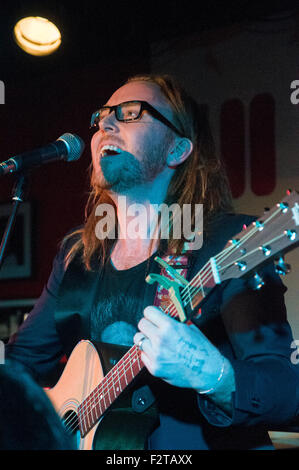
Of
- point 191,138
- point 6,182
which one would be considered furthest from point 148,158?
point 6,182

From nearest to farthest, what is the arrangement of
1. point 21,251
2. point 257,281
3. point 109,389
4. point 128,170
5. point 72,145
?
A: point 257,281
point 109,389
point 72,145
point 128,170
point 21,251

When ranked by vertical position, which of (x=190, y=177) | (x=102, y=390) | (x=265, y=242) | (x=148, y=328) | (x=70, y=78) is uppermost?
(x=70, y=78)

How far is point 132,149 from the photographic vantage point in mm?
2098

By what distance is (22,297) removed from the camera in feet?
14.8

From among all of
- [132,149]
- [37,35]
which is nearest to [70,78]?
[37,35]

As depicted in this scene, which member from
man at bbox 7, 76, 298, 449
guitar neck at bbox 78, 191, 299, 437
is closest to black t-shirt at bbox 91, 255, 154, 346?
man at bbox 7, 76, 298, 449

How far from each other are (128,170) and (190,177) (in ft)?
1.08

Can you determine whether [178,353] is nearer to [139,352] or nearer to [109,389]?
[139,352]

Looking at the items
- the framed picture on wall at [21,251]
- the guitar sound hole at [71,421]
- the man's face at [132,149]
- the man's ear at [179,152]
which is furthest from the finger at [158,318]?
the framed picture on wall at [21,251]

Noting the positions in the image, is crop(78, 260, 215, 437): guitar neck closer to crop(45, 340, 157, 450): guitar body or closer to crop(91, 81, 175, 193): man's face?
crop(45, 340, 157, 450): guitar body

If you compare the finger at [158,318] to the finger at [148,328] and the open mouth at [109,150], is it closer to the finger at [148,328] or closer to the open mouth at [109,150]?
the finger at [148,328]

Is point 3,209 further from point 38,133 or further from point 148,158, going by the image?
point 148,158

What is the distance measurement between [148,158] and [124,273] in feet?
1.77

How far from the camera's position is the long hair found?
2160 mm
